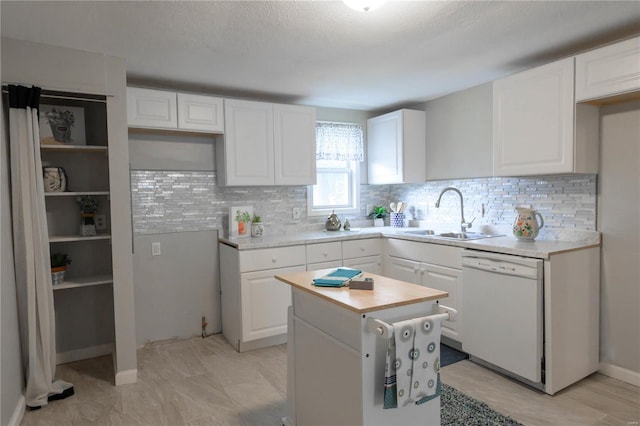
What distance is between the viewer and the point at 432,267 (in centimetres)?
338

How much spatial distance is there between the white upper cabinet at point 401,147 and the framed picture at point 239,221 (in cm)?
157

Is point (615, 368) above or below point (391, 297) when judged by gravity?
below

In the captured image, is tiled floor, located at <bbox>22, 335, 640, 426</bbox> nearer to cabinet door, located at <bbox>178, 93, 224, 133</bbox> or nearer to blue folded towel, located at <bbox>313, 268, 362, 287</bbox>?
blue folded towel, located at <bbox>313, 268, 362, 287</bbox>

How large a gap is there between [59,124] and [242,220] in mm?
1645

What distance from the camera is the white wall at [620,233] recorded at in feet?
8.61

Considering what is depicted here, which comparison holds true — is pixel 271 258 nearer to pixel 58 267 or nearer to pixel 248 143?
pixel 248 143

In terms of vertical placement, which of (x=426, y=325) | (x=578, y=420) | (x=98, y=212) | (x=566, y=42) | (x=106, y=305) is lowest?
(x=578, y=420)

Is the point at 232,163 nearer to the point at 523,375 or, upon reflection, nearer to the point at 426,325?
the point at 426,325

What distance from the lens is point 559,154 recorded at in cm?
273

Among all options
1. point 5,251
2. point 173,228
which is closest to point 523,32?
point 173,228

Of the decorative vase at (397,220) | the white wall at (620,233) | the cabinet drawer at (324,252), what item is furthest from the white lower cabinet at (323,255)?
the white wall at (620,233)

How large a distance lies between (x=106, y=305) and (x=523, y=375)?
326cm


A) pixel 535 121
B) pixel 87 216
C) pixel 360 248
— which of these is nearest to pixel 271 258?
pixel 360 248

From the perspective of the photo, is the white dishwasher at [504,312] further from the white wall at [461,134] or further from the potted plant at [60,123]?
the potted plant at [60,123]
